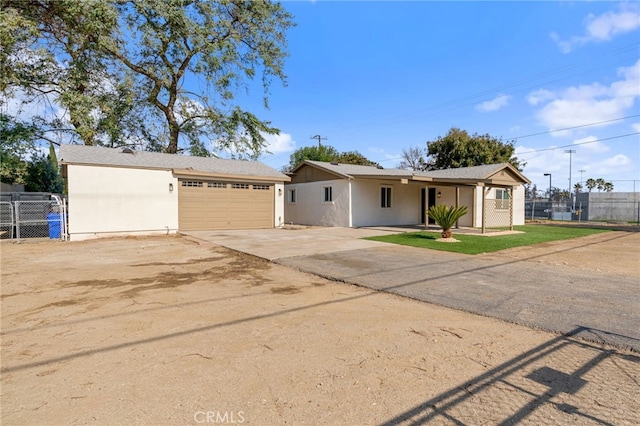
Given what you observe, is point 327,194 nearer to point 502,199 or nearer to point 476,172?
point 476,172

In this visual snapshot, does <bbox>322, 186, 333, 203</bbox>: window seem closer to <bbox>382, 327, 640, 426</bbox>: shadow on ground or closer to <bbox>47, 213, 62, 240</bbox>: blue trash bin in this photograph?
<bbox>47, 213, 62, 240</bbox>: blue trash bin

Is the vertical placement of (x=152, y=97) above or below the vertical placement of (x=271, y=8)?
below

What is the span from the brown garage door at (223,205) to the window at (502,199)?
13041 mm

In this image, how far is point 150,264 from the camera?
7812 millimetres

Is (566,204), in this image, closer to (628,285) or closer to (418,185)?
(418,185)

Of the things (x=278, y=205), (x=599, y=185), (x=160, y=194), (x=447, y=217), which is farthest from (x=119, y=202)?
(x=599, y=185)

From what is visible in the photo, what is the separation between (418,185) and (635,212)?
20994 mm

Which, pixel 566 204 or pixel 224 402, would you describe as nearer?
pixel 224 402

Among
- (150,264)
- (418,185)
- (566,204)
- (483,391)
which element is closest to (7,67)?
(150,264)

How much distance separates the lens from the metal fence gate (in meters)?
12.3

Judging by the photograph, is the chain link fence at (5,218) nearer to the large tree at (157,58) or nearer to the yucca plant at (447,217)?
the large tree at (157,58)

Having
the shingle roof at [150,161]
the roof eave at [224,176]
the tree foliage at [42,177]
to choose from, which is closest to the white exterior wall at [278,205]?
the roof eave at [224,176]

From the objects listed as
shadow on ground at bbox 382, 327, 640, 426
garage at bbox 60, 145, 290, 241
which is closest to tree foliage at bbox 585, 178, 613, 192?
garage at bbox 60, 145, 290, 241

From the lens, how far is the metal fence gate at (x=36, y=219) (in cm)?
1231
